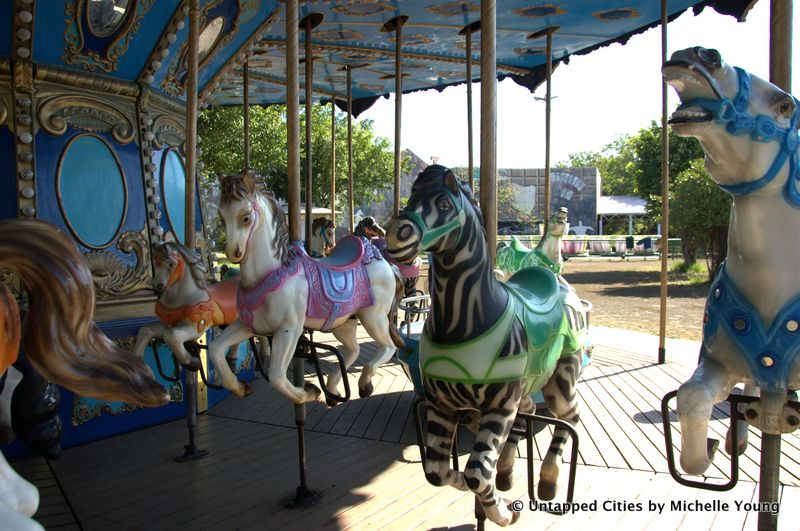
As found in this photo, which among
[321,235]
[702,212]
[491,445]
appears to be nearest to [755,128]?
→ [491,445]

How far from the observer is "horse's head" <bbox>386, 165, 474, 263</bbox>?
1.87 metres

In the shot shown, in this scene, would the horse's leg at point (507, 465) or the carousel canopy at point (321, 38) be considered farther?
the carousel canopy at point (321, 38)

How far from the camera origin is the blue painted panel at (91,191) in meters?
4.36

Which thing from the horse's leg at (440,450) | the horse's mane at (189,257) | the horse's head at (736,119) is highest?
the horse's head at (736,119)

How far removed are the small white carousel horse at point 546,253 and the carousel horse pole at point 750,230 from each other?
434 cm

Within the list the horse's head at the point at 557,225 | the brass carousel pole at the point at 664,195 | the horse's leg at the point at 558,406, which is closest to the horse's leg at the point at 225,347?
the horse's leg at the point at 558,406

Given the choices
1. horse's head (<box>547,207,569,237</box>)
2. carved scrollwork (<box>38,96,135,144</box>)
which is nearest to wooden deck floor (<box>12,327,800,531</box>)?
horse's head (<box>547,207,569,237</box>)

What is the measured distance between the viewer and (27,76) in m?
4.09

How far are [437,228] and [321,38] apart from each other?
5899mm

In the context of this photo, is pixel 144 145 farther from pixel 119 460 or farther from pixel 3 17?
pixel 119 460

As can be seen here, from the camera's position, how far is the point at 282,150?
1780cm

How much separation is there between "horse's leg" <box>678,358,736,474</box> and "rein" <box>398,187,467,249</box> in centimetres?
82

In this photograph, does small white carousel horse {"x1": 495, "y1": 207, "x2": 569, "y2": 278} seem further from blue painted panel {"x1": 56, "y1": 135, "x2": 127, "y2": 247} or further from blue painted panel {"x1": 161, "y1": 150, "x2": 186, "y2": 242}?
blue painted panel {"x1": 56, "y1": 135, "x2": 127, "y2": 247}

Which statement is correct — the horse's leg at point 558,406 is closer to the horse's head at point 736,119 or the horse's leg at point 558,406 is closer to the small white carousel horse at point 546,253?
the horse's head at point 736,119
